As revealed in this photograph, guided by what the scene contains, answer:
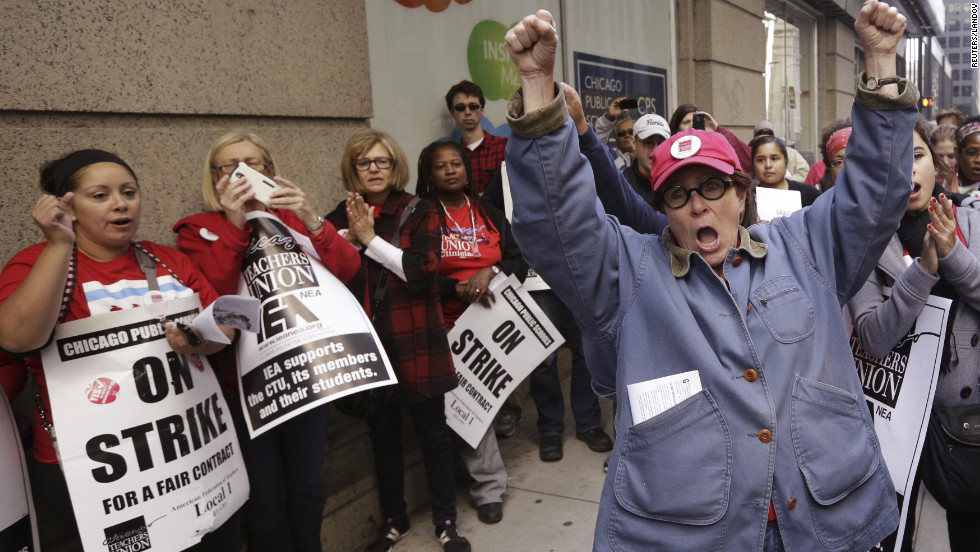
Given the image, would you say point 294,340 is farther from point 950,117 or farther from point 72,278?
point 950,117

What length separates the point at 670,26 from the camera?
8641 mm

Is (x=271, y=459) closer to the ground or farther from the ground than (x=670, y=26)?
closer to the ground

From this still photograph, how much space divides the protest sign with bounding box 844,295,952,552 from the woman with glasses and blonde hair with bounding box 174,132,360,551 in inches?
80.9

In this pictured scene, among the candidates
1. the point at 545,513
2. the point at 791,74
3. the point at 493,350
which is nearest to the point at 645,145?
the point at 493,350

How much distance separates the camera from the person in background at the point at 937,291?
247 centimetres

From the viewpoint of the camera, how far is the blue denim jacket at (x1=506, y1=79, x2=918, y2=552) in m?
1.73

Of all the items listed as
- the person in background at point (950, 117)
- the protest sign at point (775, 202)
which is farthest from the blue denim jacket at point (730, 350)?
the person in background at point (950, 117)

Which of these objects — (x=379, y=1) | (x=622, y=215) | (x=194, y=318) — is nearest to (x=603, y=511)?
(x=622, y=215)

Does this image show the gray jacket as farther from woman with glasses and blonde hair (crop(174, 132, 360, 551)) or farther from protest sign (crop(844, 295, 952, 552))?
woman with glasses and blonde hair (crop(174, 132, 360, 551))

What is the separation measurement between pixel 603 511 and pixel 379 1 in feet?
12.4

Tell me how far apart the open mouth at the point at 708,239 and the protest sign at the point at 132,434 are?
1.60 m

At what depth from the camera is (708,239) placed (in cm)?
191

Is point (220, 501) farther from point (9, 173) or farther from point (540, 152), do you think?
point (540, 152)

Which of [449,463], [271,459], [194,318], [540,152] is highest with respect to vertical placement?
[540,152]
